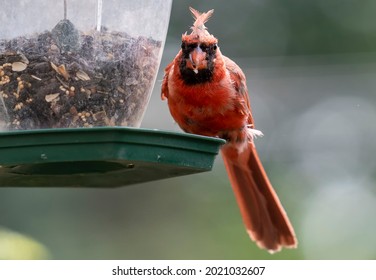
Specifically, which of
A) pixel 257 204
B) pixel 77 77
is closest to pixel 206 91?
pixel 77 77

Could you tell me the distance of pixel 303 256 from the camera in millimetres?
5398

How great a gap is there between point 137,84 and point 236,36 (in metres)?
4.62

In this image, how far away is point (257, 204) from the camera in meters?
4.80

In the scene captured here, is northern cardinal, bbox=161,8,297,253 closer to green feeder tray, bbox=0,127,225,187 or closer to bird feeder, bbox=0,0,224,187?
bird feeder, bbox=0,0,224,187

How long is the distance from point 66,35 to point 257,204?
2059mm

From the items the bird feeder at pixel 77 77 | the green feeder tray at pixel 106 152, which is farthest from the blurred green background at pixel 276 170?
the green feeder tray at pixel 106 152

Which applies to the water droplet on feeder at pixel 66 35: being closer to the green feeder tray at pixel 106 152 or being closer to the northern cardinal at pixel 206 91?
the green feeder tray at pixel 106 152

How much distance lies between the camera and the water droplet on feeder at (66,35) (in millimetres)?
3131

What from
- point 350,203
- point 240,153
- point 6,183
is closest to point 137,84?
point 6,183

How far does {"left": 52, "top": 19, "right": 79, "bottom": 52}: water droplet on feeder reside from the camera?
3.13m

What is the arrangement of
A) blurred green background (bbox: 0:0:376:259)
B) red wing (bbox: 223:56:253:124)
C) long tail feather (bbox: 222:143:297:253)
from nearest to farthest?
red wing (bbox: 223:56:253:124) < long tail feather (bbox: 222:143:297:253) < blurred green background (bbox: 0:0:376:259)

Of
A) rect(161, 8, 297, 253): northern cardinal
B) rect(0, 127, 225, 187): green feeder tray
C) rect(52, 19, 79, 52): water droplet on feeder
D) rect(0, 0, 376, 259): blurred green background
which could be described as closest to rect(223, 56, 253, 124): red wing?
rect(161, 8, 297, 253): northern cardinal

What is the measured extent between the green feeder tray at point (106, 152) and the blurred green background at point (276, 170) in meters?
2.68

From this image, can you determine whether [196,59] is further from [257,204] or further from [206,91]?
[257,204]
